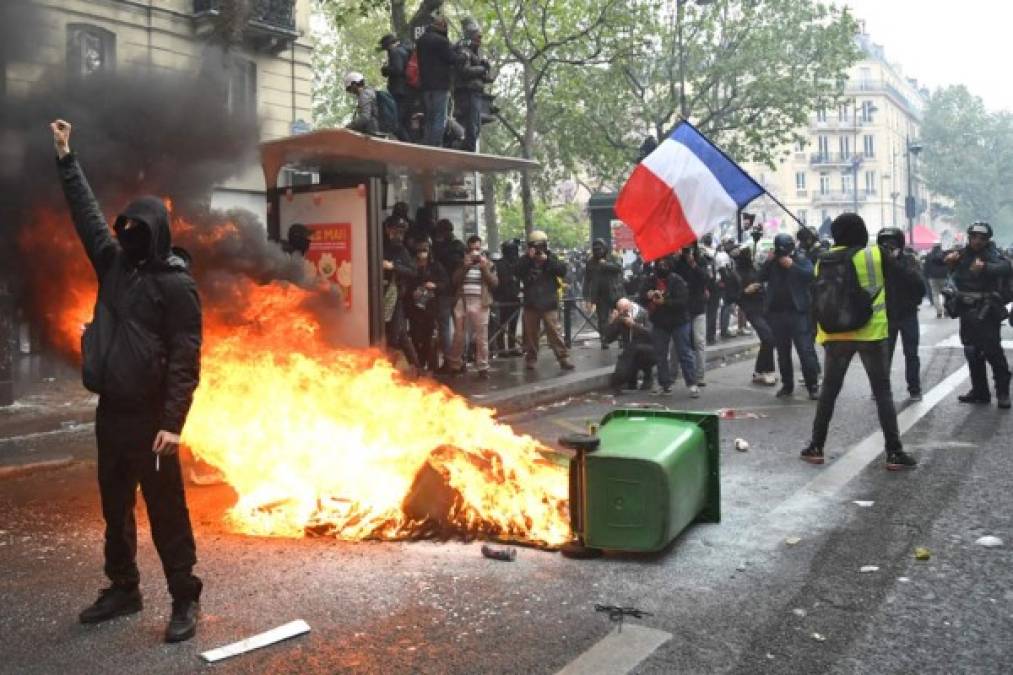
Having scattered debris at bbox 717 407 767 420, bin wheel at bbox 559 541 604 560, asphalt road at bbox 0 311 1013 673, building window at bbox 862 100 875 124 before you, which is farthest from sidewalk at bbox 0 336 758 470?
building window at bbox 862 100 875 124

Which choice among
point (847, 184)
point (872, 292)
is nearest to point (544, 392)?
point (872, 292)

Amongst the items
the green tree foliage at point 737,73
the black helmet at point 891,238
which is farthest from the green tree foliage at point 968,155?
the black helmet at point 891,238

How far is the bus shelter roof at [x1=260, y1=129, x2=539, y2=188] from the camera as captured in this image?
28.3ft

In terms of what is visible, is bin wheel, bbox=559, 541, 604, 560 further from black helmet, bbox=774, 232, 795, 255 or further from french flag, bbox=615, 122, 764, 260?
black helmet, bbox=774, 232, 795, 255

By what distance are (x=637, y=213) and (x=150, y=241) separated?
6807mm

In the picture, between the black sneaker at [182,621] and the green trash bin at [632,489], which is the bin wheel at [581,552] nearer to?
the green trash bin at [632,489]

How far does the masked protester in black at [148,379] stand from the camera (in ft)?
12.1

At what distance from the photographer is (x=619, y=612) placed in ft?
12.8

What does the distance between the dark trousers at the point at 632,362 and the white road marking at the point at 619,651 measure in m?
7.46

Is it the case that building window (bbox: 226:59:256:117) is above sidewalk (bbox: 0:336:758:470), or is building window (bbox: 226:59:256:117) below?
above

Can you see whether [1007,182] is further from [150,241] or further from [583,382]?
[150,241]

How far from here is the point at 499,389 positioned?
10672 millimetres

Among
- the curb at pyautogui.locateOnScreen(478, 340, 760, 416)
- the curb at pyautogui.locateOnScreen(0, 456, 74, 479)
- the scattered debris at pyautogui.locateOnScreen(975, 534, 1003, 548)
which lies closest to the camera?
the scattered debris at pyautogui.locateOnScreen(975, 534, 1003, 548)

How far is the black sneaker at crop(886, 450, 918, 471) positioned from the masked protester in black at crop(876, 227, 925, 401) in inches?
113
